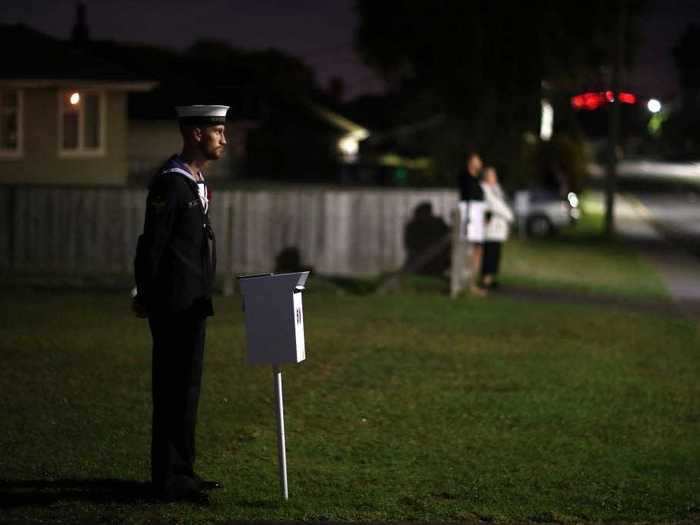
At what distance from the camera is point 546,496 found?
7.07m

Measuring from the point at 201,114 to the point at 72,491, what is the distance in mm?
2221

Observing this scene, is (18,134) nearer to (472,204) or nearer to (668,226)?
(472,204)

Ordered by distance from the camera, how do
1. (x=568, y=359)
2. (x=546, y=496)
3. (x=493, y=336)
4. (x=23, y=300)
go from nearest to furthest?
1. (x=546, y=496)
2. (x=568, y=359)
3. (x=493, y=336)
4. (x=23, y=300)

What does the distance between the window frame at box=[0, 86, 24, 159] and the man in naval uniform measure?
22623mm

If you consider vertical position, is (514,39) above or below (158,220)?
above

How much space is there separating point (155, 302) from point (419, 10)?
102 feet

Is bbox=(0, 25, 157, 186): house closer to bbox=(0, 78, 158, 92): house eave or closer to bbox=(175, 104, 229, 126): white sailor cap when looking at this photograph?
bbox=(0, 78, 158, 92): house eave

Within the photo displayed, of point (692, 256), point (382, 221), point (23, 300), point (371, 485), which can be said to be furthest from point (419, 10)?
point (371, 485)

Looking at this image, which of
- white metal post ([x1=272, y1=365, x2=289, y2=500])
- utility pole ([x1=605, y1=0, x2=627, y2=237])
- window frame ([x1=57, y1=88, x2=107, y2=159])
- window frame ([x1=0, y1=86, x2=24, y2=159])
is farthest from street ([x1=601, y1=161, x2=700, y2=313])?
window frame ([x1=0, y1=86, x2=24, y2=159])

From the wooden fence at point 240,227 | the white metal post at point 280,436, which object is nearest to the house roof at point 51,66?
the wooden fence at point 240,227

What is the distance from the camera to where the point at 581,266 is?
24109 millimetres

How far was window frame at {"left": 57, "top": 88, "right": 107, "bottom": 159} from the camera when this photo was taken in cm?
2869

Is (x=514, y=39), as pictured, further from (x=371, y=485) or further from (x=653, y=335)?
(x=371, y=485)

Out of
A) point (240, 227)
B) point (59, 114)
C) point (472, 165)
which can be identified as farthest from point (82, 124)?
point (472, 165)
